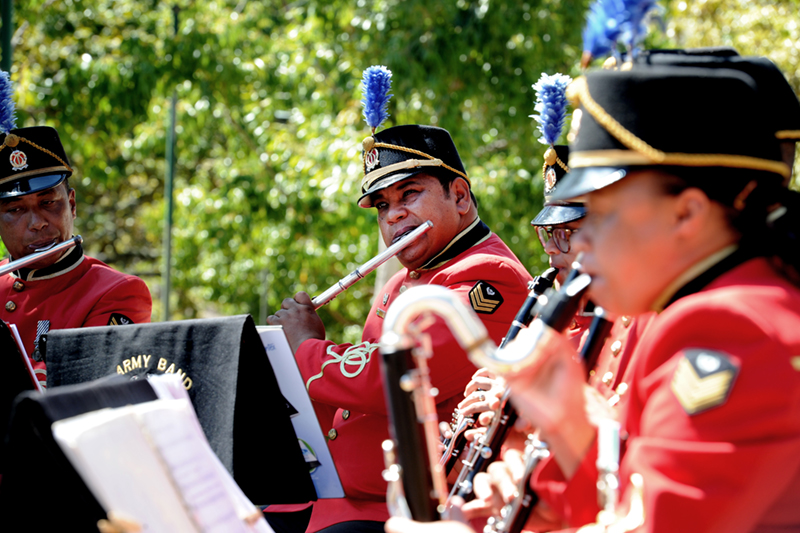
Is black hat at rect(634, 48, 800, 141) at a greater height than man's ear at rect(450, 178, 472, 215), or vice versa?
black hat at rect(634, 48, 800, 141)

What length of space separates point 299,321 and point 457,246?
73cm

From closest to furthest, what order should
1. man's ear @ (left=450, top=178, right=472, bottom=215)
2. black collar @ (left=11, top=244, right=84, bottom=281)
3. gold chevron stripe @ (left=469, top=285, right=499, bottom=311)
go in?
gold chevron stripe @ (left=469, top=285, right=499, bottom=311) < man's ear @ (left=450, top=178, right=472, bottom=215) < black collar @ (left=11, top=244, right=84, bottom=281)

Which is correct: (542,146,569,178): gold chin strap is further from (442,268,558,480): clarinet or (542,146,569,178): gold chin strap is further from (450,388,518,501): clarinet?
(450,388,518,501): clarinet

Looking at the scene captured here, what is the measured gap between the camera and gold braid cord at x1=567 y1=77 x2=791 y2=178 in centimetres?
136

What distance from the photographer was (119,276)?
11.7 feet

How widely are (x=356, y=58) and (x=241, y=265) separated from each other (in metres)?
3.78

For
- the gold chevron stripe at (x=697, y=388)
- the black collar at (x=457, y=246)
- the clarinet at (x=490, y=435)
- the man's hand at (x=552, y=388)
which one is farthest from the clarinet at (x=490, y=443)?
the black collar at (x=457, y=246)

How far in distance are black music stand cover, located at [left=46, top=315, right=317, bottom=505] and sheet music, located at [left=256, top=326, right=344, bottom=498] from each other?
0.08 m

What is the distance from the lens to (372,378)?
8.93 ft

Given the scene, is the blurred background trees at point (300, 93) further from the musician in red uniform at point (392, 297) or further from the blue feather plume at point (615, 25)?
the blue feather plume at point (615, 25)

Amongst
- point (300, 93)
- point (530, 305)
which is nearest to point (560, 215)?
point (530, 305)

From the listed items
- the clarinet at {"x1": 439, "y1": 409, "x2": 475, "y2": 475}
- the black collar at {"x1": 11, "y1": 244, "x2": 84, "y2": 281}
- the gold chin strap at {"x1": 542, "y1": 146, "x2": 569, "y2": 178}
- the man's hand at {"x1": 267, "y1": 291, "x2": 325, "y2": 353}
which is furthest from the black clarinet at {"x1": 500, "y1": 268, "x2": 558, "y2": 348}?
the black collar at {"x1": 11, "y1": 244, "x2": 84, "y2": 281}

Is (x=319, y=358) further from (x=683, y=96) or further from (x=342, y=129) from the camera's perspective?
(x=342, y=129)

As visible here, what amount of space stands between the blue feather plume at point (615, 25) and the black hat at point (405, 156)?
158cm
